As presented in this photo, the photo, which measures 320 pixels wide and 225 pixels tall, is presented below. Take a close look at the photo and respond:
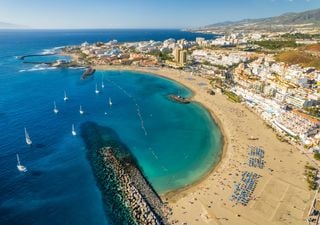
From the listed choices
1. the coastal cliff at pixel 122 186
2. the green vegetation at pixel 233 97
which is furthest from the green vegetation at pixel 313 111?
the coastal cliff at pixel 122 186

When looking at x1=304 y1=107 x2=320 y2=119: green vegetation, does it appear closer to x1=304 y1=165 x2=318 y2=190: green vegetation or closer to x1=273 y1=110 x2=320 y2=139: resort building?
x1=273 y1=110 x2=320 y2=139: resort building

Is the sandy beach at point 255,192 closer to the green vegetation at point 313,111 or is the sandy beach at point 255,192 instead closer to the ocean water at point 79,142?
the ocean water at point 79,142

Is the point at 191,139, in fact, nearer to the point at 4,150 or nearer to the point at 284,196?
the point at 284,196

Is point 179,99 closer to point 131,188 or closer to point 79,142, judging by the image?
point 79,142

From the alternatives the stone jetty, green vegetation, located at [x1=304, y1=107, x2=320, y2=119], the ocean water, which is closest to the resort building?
green vegetation, located at [x1=304, y1=107, x2=320, y2=119]

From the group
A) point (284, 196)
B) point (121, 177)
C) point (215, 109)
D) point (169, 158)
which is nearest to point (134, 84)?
point (215, 109)

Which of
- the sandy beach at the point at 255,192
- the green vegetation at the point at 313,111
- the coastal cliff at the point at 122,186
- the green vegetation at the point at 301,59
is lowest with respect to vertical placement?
the sandy beach at the point at 255,192
